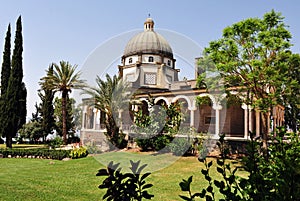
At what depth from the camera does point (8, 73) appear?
3056 centimetres

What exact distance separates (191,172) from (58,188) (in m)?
6.31

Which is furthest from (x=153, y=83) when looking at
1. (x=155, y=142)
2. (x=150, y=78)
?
(x=155, y=142)

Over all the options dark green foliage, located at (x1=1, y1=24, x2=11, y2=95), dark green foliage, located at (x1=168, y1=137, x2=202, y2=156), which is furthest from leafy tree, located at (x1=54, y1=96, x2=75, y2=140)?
dark green foliage, located at (x1=168, y1=137, x2=202, y2=156)

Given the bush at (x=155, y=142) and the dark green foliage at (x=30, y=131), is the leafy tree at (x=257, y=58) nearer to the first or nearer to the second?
the bush at (x=155, y=142)

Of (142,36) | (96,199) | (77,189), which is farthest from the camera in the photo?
(142,36)

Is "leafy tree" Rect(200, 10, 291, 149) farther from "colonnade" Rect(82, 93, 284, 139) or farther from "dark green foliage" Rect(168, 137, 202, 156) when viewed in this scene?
"dark green foliage" Rect(168, 137, 202, 156)

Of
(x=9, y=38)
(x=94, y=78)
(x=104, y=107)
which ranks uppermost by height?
(x=9, y=38)

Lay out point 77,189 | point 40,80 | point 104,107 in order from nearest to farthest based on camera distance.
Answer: point 77,189
point 104,107
point 40,80

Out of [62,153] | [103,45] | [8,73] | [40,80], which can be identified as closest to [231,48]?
[103,45]

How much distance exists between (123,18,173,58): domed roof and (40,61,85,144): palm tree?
857 cm

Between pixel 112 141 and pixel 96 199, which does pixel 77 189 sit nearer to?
pixel 96 199

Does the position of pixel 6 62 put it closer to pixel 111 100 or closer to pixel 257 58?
pixel 111 100

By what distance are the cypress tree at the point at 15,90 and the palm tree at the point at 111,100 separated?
35.3ft

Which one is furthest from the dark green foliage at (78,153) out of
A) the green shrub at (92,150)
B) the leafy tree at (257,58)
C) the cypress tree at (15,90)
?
the cypress tree at (15,90)
